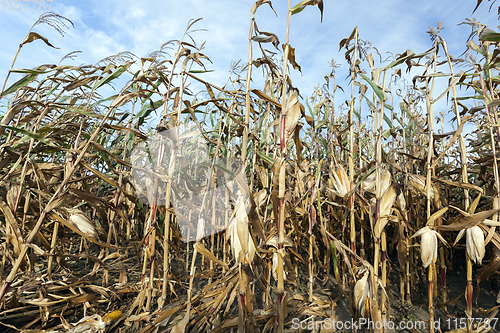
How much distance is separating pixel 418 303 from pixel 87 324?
2.01m

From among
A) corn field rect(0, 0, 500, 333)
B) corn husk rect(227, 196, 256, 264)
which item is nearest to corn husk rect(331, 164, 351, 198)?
corn field rect(0, 0, 500, 333)

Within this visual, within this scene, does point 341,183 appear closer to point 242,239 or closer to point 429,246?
point 429,246

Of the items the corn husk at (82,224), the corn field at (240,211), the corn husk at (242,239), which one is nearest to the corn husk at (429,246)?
the corn field at (240,211)

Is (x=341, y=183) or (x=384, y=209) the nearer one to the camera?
(x=384, y=209)

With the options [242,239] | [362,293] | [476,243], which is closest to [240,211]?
[242,239]

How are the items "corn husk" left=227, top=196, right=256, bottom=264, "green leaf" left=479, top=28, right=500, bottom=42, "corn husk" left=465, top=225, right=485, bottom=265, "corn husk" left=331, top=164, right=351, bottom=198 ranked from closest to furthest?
"corn husk" left=227, top=196, right=256, bottom=264 → "green leaf" left=479, top=28, right=500, bottom=42 → "corn husk" left=465, top=225, right=485, bottom=265 → "corn husk" left=331, top=164, right=351, bottom=198

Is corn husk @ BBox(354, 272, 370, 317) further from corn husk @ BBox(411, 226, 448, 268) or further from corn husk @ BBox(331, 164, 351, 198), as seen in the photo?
corn husk @ BBox(331, 164, 351, 198)

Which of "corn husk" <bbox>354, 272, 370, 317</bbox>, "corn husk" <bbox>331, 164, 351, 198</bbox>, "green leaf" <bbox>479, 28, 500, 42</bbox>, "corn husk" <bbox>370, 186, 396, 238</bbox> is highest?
"green leaf" <bbox>479, 28, 500, 42</bbox>

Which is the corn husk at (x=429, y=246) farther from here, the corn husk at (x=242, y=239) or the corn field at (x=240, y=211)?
the corn husk at (x=242, y=239)

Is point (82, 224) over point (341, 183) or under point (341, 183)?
under

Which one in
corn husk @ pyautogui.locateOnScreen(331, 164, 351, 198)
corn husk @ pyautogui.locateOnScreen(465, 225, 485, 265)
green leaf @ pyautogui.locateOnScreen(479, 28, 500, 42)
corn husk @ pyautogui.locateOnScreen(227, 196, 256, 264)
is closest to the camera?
corn husk @ pyautogui.locateOnScreen(227, 196, 256, 264)

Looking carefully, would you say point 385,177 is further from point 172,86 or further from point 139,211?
point 139,211

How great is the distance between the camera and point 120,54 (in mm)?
1616

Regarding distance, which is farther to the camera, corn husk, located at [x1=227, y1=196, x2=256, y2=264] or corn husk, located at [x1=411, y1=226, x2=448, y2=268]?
corn husk, located at [x1=411, y1=226, x2=448, y2=268]
